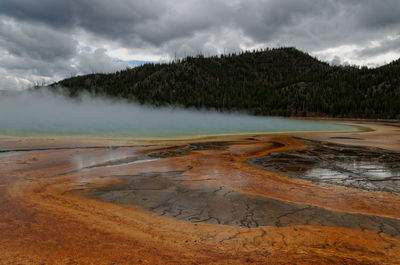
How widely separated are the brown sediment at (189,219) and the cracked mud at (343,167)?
2.28 feet

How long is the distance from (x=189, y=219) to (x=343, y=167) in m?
8.18

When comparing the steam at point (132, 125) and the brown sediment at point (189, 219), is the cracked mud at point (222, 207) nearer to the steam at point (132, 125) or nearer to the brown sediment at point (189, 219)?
the brown sediment at point (189, 219)

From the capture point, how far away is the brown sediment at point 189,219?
3971 mm

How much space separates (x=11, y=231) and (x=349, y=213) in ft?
22.8

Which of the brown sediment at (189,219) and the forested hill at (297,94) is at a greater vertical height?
the forested hill at (297,94)

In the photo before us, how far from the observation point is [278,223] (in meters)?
5.16

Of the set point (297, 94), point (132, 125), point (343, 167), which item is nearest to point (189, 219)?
point (343, 167)

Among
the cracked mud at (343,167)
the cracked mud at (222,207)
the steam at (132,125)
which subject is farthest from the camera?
the steam at (132,125)

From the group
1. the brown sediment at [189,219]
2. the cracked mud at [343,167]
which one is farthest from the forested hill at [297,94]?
the brown sediment at [189,219]

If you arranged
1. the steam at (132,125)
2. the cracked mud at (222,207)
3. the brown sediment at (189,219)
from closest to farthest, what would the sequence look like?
the brown sediment at (189,219) → the cracked mud at (222,207) → the steam at (132,125)

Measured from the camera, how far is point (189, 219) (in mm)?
5332

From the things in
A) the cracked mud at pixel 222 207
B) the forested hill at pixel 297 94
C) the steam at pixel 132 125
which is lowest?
the cracked mud at pixel 222 207

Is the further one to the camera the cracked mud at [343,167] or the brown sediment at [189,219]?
the cracked mud at [343,167]

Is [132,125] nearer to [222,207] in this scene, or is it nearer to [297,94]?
[222,207]
